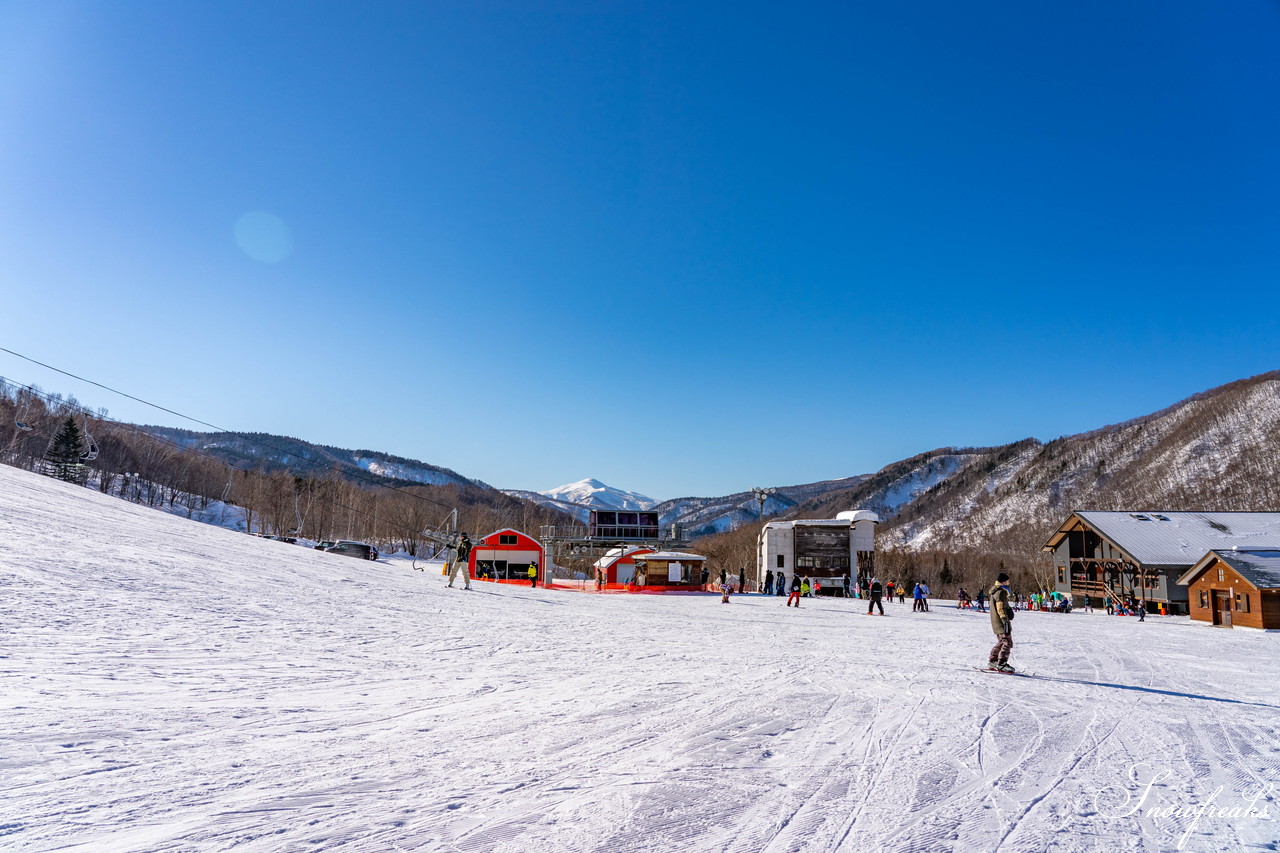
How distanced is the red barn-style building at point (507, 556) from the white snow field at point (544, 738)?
30584 millimetres

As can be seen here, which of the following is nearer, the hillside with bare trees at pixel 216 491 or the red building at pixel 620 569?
the red building at pixel 620 569

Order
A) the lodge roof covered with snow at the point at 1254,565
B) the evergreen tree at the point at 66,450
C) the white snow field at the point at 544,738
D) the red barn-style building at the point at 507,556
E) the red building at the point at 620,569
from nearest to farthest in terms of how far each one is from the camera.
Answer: the white snow field at the point at 544,738 → the lodge roof covered with snow at the point at 1254,565 → the red barn-style building at the point at 507,556 → the red building at the point at 620,569 → the evergreen tree at the point at 66,450

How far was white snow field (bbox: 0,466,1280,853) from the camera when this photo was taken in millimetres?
3982

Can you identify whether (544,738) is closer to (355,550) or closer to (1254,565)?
(1254,565)

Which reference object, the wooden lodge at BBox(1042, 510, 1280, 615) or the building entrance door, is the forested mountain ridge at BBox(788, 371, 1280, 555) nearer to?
the wooden lodge at BBox(1042, 510, 1280, 615)

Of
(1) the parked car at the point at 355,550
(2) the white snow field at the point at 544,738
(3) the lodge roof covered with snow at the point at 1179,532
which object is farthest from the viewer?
(1) the parked car at the point at 355,550

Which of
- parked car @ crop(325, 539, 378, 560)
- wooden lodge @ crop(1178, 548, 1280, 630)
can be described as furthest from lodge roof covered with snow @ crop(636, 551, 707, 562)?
wooden lodge @ crop(1178, 548, 1280, 630)

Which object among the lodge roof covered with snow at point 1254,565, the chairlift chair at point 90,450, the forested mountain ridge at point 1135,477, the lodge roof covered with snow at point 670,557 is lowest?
the lodge roof covered with snow at point 670,557

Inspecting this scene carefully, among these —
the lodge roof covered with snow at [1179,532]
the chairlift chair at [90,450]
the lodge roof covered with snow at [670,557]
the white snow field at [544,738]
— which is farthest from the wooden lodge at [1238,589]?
the chairlift chair at [90,450]

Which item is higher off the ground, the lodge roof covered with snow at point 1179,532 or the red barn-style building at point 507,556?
the lodge roof covered with snow at point 1179,532

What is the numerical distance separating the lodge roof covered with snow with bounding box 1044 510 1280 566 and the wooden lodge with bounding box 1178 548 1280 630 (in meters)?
12.6

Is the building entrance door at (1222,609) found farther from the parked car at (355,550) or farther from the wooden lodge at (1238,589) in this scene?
the parked car at (355,550)

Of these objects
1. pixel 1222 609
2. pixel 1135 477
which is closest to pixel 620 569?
pixel 1222 609

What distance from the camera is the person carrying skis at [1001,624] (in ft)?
35.3
